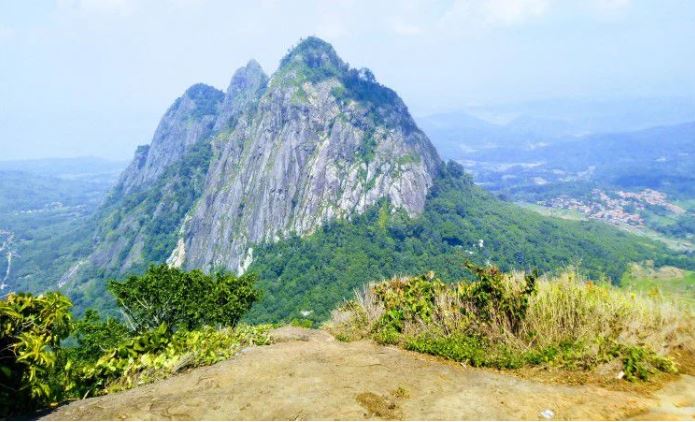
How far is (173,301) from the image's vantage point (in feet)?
61.0

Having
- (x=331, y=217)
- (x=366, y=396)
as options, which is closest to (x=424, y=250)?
(x=331, y=217)

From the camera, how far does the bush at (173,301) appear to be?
18.3 metres

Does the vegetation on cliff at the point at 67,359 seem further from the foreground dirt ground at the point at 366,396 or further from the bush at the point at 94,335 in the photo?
the bush at the point at 94,335

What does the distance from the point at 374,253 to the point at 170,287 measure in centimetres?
9361

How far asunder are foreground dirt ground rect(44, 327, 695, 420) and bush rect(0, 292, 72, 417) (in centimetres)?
59

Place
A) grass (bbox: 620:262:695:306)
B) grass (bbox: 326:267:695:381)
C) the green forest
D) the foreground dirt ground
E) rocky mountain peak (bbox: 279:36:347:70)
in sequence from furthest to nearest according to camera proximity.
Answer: rocky mountain peak (bbox: 279:36:347:70), the green forest, grass (bbox: 620:262:695:306), grass (bbox: 326:267:695:381), the foreground dirt ground

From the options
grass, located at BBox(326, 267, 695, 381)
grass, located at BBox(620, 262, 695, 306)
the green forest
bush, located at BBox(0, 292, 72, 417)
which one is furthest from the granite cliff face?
bush, located at BBox(0, 292, 72, 417)

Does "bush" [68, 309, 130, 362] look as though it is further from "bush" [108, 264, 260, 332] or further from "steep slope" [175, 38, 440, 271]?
"steep slope" [175, 38, 440, 271]

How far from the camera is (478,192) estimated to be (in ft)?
521

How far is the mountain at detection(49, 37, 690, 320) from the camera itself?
360 feet

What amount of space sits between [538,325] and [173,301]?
1424 cm

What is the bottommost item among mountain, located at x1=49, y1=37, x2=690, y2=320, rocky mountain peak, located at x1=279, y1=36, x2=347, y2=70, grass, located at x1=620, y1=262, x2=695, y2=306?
grass, located at x1=620, y1=262, x2=695, y2=306

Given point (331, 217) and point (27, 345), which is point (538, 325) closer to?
point (27, 345)

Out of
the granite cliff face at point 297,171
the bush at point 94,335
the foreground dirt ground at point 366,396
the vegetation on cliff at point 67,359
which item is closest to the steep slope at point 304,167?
the granite cliff face at point 297,171
